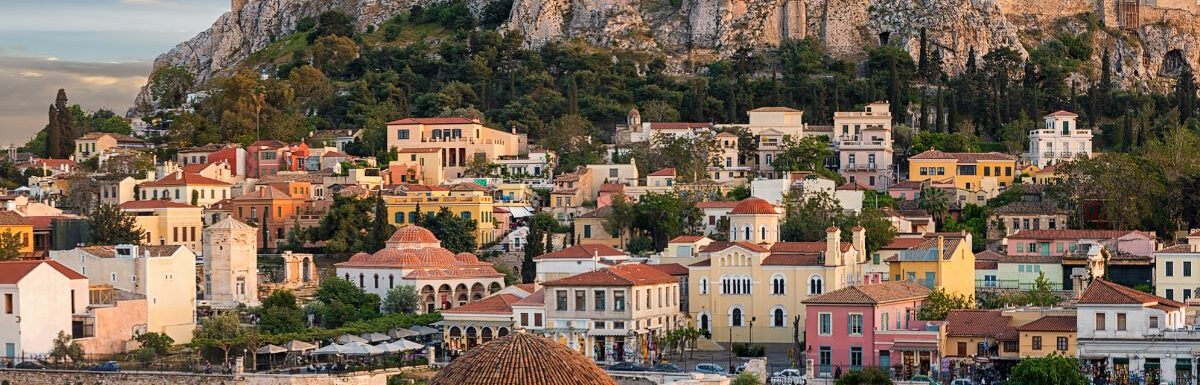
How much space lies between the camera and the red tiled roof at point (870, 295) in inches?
2272

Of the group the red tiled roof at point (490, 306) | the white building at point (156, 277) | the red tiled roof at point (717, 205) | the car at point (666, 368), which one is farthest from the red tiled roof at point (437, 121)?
the car at point (666, 368)

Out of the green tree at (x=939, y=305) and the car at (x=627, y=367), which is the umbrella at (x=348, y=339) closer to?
the car at (x=627, y=367)

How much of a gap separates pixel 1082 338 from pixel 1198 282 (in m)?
11.7

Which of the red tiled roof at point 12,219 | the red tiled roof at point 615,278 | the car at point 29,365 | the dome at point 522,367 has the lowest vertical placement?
the car at point 29,365

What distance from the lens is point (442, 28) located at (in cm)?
12112

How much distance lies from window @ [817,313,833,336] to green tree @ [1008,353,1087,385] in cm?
861

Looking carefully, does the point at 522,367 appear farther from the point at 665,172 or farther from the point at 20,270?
the point at 665,172

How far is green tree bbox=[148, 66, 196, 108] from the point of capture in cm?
11694

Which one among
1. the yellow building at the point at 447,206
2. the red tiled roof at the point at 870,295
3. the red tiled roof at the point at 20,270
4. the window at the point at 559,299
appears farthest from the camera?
the yellow building at the point at 447,206

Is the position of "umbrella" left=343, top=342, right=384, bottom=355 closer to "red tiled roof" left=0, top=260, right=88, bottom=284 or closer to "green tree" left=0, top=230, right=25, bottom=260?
"red tiled roof" left=0, top=260, right=88, bottom=284

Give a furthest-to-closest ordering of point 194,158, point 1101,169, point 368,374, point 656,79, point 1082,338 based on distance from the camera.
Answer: point 656,79
point 194,158
point 1101,169
point 368,374
point 1082,338

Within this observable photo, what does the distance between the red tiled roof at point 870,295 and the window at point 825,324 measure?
1.31 feet

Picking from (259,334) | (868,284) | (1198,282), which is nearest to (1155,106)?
(1198,282)

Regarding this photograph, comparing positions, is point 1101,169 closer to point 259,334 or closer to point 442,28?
point 259,334
